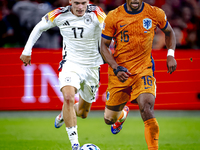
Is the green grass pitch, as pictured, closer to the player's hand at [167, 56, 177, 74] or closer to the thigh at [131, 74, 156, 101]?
the thigh at [131, 74, 156, 101]

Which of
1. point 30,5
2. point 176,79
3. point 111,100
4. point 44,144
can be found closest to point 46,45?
point 30,5

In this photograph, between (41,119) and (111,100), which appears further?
(41,119)

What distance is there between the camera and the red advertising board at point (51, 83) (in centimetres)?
991

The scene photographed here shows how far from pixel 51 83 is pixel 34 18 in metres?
1.83

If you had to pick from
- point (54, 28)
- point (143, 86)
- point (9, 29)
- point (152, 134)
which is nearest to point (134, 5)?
point (143, 86)

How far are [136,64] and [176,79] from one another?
4812 mm

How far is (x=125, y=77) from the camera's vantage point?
532cm

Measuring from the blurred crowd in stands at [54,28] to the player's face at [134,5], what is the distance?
16.9 ft

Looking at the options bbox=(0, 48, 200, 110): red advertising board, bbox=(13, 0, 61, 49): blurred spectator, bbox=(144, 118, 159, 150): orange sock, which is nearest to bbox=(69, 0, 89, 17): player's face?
bbox=(144, 118, 159, 150): orange sock

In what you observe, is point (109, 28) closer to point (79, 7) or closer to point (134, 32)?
point (134, 32)

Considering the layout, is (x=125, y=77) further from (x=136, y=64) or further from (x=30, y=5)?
(x=30, y=5)

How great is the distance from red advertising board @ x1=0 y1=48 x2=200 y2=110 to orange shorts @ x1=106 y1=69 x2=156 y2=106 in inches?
164

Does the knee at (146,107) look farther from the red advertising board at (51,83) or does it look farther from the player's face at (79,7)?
the red advertising board at (51,83)

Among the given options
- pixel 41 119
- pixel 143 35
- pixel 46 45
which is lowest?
pixel 41 119
